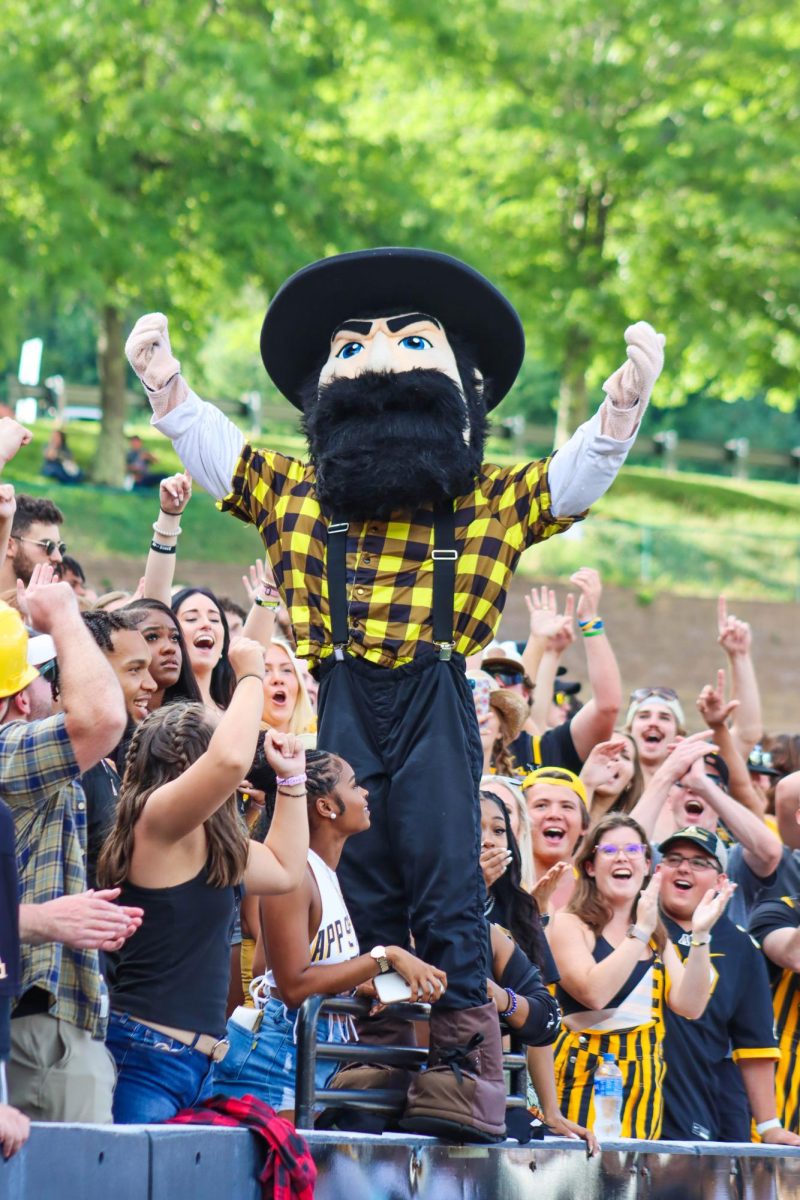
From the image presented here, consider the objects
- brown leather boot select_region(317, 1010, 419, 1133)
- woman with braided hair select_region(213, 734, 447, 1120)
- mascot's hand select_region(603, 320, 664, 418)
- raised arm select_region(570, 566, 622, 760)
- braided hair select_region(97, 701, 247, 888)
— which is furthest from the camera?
raised arm select_region(570, 566, 622, 760)

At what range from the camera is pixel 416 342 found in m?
5.19

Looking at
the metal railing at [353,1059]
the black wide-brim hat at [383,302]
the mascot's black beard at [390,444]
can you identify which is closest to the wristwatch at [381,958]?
the metal railing at [353,1059]

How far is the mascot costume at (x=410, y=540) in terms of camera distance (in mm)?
4645

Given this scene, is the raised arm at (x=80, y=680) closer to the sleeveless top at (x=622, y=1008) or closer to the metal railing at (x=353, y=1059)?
the metal railing at (x=353, y=1059)

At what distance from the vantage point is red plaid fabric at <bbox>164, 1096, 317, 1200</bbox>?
395cm

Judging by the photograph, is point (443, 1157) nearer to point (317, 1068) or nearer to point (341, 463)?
point (317, 1068)

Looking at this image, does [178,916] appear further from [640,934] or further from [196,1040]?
[640,934]

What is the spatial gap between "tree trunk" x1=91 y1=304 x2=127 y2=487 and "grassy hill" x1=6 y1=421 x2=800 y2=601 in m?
0.35

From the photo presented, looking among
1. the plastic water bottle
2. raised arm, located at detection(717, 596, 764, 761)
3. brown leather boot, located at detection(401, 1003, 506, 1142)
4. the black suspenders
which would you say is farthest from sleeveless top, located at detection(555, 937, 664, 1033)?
raised arm, located at detection(717, 596, 764, 761)

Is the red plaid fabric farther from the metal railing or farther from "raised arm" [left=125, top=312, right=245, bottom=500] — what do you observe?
"raised arm" [left=125, top=312, right=245, bottom=500]

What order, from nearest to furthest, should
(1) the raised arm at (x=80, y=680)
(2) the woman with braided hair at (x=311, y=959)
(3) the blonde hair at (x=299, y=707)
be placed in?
(1) the raised arm at (x=80, y=680) → (2) the woman with braided hair at (x=311, y=959) → (3) the blonde hair at (x=299, y=707)

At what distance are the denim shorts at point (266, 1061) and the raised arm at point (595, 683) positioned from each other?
294cm

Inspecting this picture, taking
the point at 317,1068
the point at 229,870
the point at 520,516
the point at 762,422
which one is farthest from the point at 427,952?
the point at 762,422

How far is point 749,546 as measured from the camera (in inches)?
877
